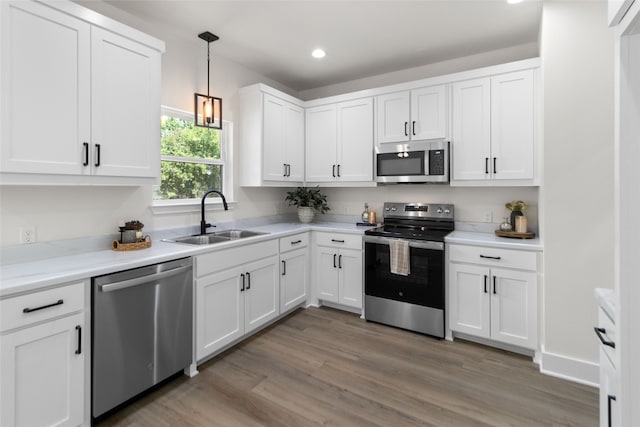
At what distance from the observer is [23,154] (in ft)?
5.65

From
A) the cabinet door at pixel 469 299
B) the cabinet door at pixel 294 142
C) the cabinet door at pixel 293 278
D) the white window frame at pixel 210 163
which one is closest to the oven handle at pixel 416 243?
the cabinet door at pixel 469 299

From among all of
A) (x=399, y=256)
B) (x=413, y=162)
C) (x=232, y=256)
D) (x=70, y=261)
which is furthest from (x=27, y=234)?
(x=413, y=162)

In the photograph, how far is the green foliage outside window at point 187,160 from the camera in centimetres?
292

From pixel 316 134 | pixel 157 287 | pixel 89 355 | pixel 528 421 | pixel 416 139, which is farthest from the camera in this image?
pixel 316 134

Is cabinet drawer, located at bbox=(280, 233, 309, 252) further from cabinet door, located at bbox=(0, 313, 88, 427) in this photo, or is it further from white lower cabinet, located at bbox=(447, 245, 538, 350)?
cabinet door, located at bbox=(0, 313, 88, 427)

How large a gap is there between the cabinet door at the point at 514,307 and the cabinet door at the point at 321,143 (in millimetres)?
2091

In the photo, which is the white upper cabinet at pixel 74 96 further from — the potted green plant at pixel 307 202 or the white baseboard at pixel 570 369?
the white baseboard at pixel 570 369

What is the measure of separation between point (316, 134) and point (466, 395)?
307cm

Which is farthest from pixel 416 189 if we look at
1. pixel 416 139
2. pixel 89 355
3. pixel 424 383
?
pixel 89 355

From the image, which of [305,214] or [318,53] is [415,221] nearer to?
[305,214]

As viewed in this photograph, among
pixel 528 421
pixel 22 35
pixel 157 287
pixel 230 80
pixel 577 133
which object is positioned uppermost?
pixel 230 80

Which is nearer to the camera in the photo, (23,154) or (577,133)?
(23,154)

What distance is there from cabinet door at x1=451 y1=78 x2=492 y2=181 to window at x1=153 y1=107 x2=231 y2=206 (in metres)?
2.39

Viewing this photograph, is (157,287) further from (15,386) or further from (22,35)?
(22,35)
